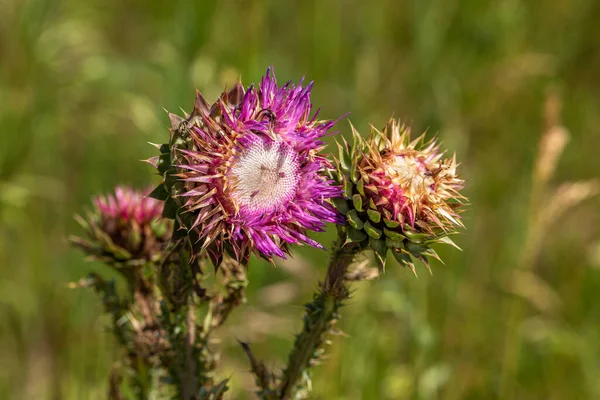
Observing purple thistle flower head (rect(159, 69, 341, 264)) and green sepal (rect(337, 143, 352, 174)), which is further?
green sepal (rect(337, 143, 352, 174))

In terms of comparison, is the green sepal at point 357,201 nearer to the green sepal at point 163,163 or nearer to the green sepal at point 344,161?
the green sepal at point 344,161

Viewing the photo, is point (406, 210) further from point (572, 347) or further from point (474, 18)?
point (474, 18)

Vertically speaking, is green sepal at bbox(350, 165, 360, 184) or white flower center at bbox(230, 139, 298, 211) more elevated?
green sepal at bbox(350, 165, 360, 184)

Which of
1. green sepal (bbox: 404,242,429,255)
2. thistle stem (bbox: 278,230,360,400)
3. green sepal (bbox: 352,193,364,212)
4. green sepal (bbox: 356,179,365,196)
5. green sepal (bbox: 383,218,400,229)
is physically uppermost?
green sepal (bbox: 356,179,365,196)

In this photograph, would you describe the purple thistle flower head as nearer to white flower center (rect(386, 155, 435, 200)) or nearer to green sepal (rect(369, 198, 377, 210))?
green sepal (rect(369, 198, 377, 210))

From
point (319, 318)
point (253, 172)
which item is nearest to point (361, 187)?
point (253, 172)

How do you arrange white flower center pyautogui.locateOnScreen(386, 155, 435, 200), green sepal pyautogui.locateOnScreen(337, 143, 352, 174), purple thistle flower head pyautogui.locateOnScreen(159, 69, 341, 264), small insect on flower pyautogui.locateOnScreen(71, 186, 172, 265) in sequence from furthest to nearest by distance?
small insect on flower pyautogui.locateOnScreen(71, 186, 172, 265), green sepal pyautogui.locateOnScreen(337, 143, 352, 174), white flower center pyautogui.locateOnScreen(386, 155, 435, 200), purple thistle flower head pyautogui.locateOnScreen(159, 69, 341, 264)

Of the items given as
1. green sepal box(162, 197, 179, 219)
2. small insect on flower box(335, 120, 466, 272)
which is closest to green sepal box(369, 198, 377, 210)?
small insect on flower box(335, 120, 466, 272)

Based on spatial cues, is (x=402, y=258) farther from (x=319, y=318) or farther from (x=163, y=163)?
(x=163, y=163)
